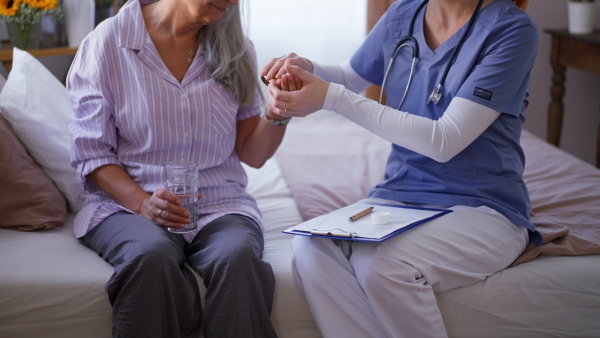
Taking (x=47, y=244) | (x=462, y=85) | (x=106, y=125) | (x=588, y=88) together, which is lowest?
(x=588, y=88)

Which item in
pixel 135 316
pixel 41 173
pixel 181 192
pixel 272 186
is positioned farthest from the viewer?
pixel 272 186

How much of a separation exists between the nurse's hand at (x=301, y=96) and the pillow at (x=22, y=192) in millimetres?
629

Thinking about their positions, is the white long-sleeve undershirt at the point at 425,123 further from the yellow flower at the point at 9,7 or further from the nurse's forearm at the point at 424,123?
the yellow flower at the point at 9,7

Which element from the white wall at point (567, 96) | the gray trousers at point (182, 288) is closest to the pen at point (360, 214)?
the gray trousers at point (182, 288)

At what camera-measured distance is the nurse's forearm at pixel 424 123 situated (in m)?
1.58

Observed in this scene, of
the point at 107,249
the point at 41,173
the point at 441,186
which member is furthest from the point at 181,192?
the point at 441,186

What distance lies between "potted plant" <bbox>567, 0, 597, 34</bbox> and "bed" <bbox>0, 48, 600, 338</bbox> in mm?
1200

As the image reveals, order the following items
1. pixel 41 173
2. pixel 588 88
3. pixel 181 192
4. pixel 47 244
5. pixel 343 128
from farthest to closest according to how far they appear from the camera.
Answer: pixel 588 88
pixel 343 128
pixel 41 173
pixel 47 244
pixel 181 192

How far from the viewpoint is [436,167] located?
67.8 inches

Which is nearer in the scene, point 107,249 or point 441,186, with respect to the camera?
point 107,249

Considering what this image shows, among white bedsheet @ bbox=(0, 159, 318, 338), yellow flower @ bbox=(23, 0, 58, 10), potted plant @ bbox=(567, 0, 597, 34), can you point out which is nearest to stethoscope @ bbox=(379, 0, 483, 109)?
white bedsheet @ bbox=(0, 159, 318, 338)

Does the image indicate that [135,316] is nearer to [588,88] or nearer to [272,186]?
[272,186]

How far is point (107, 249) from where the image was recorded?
62.0 inches

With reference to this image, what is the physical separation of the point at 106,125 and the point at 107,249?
297 mm
